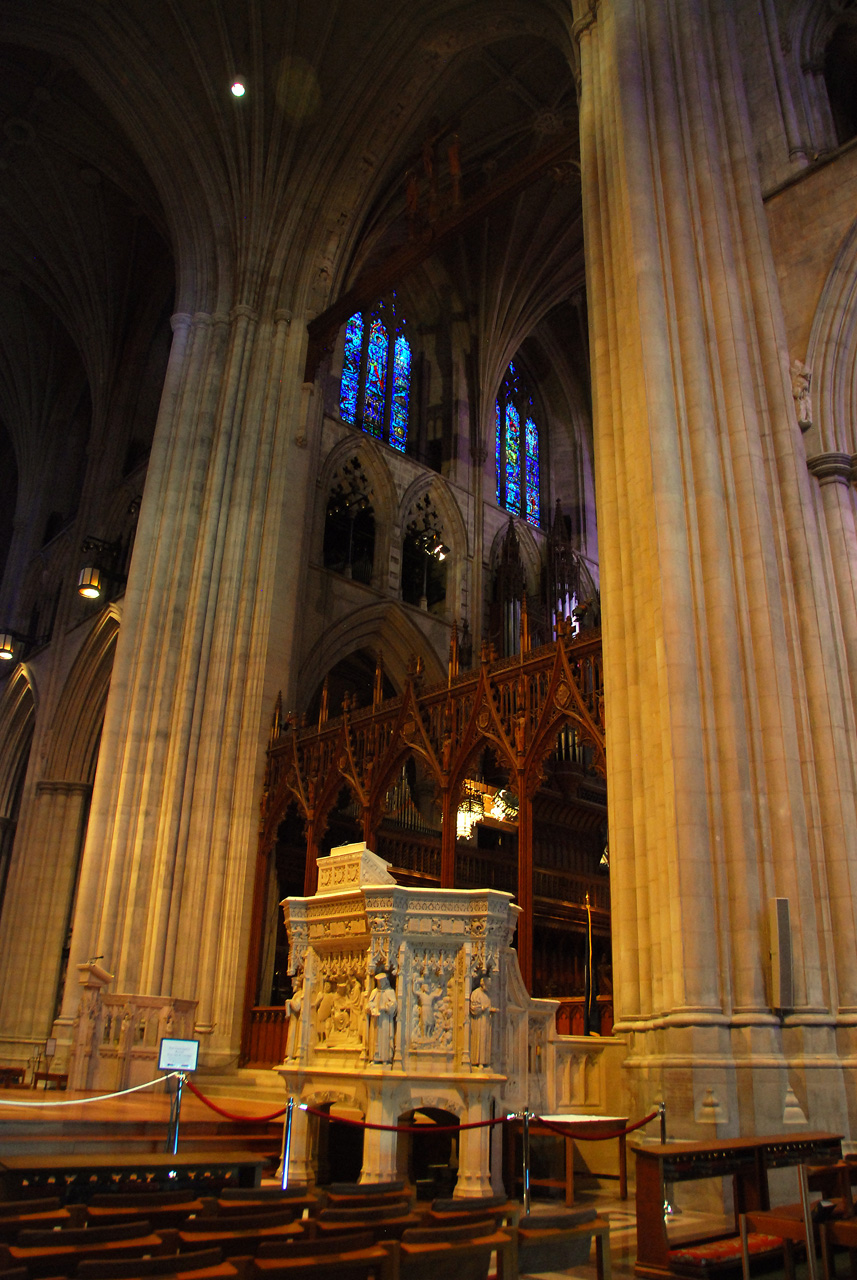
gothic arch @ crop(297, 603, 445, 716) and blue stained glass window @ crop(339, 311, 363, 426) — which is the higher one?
blue stained glass window @ crop(339, 311, 363, 426)

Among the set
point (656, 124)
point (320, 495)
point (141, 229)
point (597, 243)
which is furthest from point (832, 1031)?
point (141, 229)

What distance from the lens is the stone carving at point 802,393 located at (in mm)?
8930

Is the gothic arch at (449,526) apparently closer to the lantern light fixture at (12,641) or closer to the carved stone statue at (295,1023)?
the lantern light fixture at (12,641)

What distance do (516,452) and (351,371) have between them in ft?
15.6

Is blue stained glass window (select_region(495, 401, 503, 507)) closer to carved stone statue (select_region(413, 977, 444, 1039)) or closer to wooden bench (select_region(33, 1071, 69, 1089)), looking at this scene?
wooden bench (select_region(33, 1071, 69, 1089))

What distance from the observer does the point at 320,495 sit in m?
17.1

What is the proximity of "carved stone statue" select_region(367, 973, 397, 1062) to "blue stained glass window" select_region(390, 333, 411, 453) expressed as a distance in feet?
46.9

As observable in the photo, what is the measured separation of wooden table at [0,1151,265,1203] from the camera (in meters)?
4.26

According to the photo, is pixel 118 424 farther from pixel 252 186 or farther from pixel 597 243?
pixel 597 243

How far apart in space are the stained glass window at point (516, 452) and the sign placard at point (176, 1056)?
51.2 ft

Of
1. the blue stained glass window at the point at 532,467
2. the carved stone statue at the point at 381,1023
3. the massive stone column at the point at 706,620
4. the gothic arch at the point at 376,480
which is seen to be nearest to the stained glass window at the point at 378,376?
the gothic arch at the point at 376,480

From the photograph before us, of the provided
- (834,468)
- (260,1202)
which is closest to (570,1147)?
(260,1202)

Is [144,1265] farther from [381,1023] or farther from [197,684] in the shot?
[197,684]

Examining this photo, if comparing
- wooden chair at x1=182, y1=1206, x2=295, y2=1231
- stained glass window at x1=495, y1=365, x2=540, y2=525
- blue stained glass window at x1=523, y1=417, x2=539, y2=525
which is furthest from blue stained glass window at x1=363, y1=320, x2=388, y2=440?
wooden chair at x1=182, y1=1206, x2=295, y2=1231
